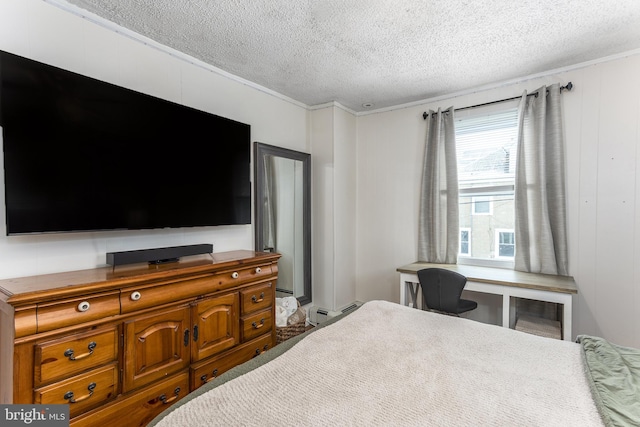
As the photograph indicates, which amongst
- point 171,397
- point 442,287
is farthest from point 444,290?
point 171,397

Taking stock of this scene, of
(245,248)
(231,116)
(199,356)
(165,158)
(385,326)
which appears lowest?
(199,356)

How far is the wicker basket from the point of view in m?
2.71

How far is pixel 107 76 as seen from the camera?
6.43 ft

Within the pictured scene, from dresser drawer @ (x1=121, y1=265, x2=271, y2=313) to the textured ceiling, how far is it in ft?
5.41

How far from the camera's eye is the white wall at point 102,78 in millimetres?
1627

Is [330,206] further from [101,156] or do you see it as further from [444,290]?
[101,156]

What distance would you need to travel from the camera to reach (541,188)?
2.70 metres

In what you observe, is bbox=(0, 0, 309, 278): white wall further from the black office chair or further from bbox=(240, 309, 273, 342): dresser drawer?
the black office chair

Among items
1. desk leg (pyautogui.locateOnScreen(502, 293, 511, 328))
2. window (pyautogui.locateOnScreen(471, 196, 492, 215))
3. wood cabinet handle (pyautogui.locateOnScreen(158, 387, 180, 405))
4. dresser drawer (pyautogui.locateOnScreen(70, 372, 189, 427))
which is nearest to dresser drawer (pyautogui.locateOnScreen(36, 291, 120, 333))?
dresser drawer (pyautogui.locateOnScreen(70, 372, 189, 427))

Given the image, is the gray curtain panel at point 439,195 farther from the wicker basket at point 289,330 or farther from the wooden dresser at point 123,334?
the wooden dresser at point 123,334

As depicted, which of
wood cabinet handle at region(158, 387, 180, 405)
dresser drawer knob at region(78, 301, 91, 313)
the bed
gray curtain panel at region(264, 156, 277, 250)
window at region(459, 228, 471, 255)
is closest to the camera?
the bed

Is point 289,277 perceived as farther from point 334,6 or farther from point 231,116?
point 334,6

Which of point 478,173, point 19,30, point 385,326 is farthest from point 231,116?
point 478,173

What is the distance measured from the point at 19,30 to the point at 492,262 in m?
3.86
